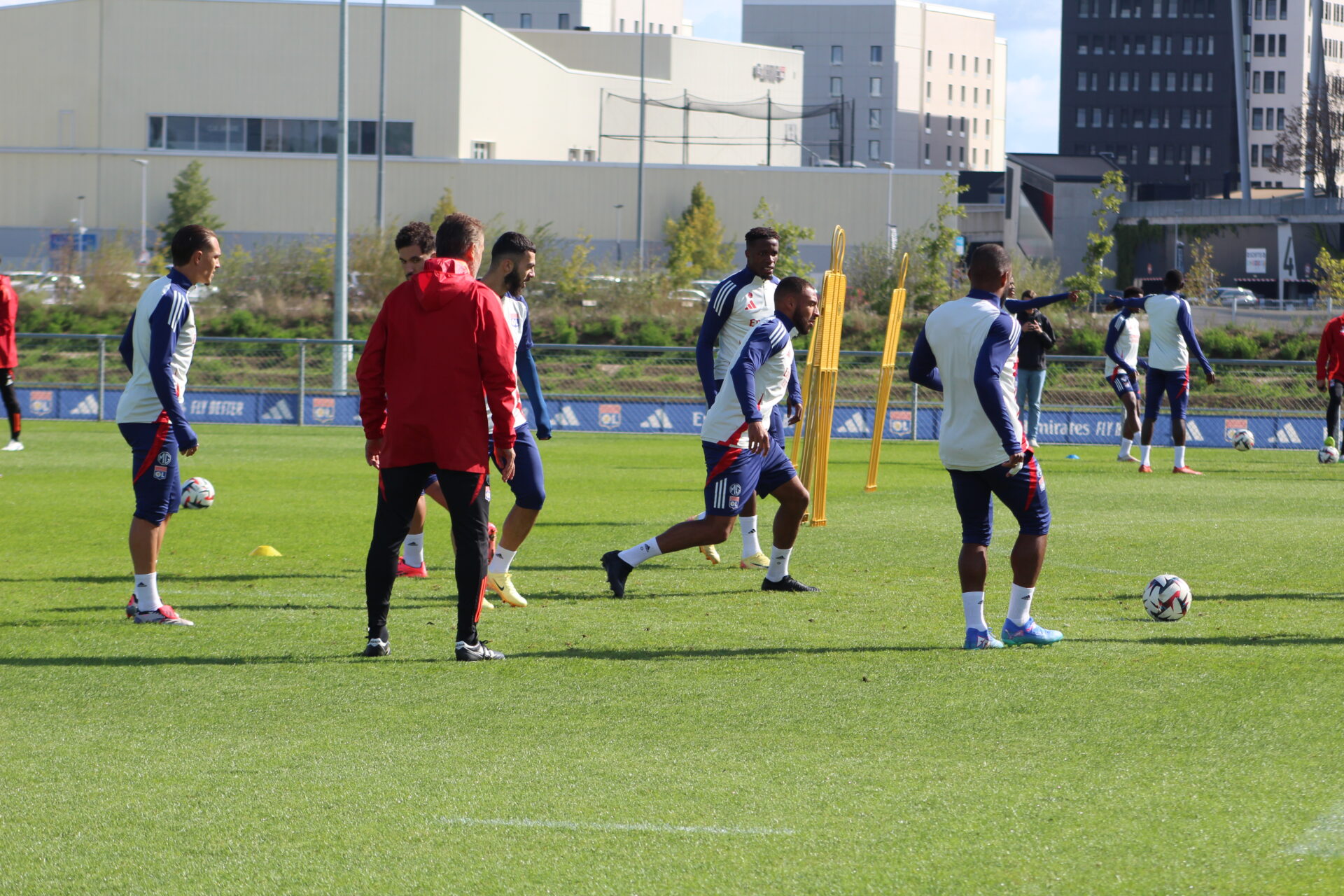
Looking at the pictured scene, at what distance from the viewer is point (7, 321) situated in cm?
1658

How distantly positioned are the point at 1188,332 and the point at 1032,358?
3492mm

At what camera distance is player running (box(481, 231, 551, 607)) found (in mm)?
7984

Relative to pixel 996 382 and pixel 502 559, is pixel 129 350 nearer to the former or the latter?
pixel 502 559

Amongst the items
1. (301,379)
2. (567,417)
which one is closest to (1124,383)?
(567,417)

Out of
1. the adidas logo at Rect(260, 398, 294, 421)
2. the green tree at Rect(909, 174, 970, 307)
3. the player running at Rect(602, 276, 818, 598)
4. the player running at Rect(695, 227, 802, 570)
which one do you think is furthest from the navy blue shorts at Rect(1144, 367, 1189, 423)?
the green tree at Rect(909, 174, 970, 307)

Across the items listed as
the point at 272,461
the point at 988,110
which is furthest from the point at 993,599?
the point at 988,110

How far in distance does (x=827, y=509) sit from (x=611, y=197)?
55.3 metres

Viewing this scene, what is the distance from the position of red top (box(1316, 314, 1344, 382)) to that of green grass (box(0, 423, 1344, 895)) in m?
8.53

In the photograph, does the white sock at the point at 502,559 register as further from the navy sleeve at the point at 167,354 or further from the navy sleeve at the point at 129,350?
the navy sleeve at the point at 129,350

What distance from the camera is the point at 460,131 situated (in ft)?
217

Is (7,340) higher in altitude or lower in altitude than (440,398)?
higher

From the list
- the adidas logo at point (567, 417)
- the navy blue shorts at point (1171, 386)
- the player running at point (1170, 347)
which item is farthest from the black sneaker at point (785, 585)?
the adidas logo at point (567, 417)

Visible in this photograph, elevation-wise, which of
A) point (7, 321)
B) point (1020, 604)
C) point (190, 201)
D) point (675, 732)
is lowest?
point (675, 732)

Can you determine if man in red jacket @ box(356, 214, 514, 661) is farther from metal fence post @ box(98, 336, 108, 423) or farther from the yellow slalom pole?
metal fence post @ box(98, 336, 108, 423)
